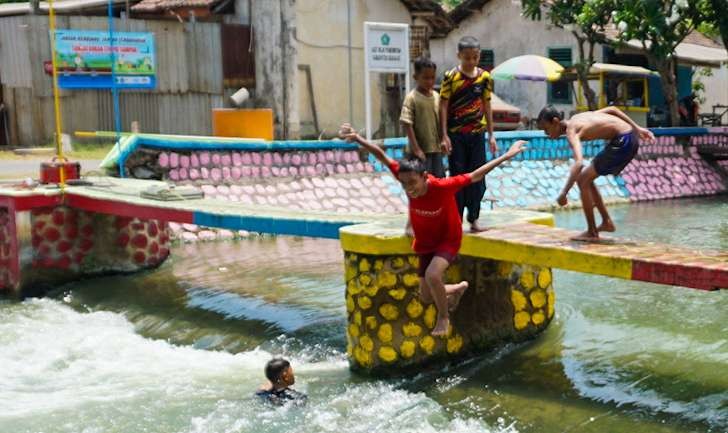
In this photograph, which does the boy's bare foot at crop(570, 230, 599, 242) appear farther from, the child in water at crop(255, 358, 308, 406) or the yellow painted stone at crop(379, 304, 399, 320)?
the child in water at crop(255, 358, 308, 406)

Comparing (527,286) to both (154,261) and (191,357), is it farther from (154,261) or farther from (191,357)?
(154,261)

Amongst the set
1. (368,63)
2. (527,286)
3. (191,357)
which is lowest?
(191,357)

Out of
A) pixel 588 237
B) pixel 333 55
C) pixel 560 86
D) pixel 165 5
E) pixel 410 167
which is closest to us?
pixel 410 167

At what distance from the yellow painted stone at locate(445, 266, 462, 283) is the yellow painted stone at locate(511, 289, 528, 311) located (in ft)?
2.16

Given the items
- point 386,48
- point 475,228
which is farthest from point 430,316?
point 386,48

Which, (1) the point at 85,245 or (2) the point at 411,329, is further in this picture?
(1) the point at 85,245

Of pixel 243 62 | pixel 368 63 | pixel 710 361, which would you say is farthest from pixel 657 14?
pixel 710 361

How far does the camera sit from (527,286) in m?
8.00

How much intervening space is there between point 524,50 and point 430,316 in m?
21.6

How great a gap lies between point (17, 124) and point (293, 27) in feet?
21.4

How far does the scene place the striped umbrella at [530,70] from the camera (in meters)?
22.7

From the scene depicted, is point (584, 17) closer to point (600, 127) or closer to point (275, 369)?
point (600, 127)

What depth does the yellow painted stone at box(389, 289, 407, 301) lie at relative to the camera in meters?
7.20

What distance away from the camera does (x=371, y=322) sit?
7.24 meters
